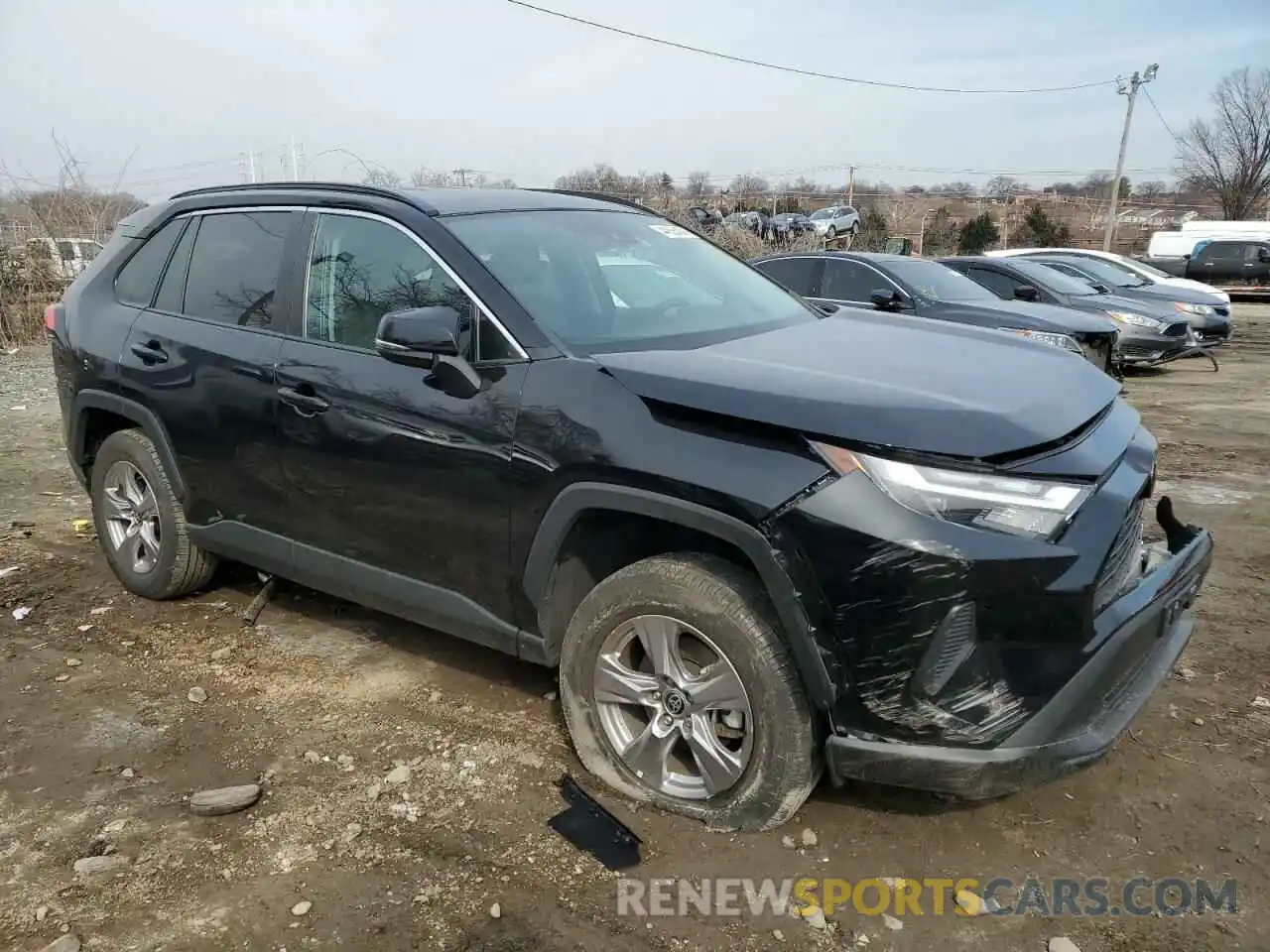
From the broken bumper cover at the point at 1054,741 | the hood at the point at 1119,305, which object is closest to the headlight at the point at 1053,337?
the hood at the point at 1119,305

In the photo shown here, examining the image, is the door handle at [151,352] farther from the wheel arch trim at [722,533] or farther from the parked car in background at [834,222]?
the parked car in background at [834,222]

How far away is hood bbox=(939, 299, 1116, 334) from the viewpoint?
326 inches

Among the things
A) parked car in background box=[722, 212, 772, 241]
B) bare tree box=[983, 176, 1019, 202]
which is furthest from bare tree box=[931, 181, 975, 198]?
parked car in background box=[722, 212, 772, 241]

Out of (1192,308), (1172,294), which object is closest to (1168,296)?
(1172,294)

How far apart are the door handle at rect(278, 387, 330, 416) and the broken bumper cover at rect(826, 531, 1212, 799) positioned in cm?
208

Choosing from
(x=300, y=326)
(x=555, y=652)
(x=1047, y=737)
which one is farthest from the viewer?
(x=300, y=326)

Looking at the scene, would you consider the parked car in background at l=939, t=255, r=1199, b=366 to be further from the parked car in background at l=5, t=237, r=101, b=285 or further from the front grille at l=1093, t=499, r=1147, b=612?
the parked car in background at l=5, t=237, r=101, b=285

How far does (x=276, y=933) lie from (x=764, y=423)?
1.78 metres

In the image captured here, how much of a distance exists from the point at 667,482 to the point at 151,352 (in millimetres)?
2699

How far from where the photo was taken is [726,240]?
1870 cm

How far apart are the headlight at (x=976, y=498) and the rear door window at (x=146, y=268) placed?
11.4ft

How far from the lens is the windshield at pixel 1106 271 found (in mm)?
13359

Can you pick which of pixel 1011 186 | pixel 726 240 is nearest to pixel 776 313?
pixel 726 240

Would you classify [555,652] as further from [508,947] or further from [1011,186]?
[1011,186]
